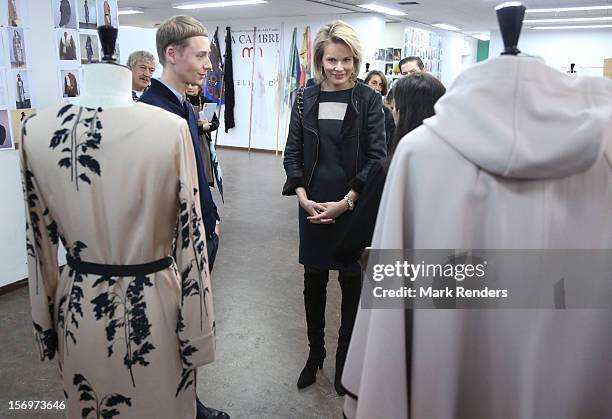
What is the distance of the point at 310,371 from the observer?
2400mm

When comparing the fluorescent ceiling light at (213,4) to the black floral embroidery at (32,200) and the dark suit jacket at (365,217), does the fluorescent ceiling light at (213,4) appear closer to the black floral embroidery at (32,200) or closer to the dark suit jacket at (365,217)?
the dark suit jacket at (365,217)

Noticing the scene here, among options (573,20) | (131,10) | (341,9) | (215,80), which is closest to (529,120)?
(341,9)

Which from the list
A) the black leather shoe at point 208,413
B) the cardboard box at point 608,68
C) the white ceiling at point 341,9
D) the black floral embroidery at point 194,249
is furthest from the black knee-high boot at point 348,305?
the white ceiling at point 341,9

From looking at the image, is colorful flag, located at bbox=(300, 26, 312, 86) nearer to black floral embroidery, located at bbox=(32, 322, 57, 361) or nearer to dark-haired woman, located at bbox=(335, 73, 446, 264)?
dark-haired woman, located at bbox=(335, 73, 446, 264)

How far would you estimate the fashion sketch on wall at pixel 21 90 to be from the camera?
130 inches

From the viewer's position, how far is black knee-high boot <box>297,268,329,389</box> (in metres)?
2.29

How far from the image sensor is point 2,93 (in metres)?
3.21

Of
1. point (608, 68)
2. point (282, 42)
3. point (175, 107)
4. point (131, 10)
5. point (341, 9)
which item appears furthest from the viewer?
point (282, 42)

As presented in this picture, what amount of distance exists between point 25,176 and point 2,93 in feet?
7.79

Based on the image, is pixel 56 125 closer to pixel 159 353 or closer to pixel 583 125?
pixel 159 353

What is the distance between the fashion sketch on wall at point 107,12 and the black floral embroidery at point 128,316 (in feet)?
9.91

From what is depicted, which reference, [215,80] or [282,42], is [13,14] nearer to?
[215,80]

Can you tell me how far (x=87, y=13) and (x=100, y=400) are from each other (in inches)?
123

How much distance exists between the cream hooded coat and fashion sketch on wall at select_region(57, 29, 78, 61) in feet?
10.8
